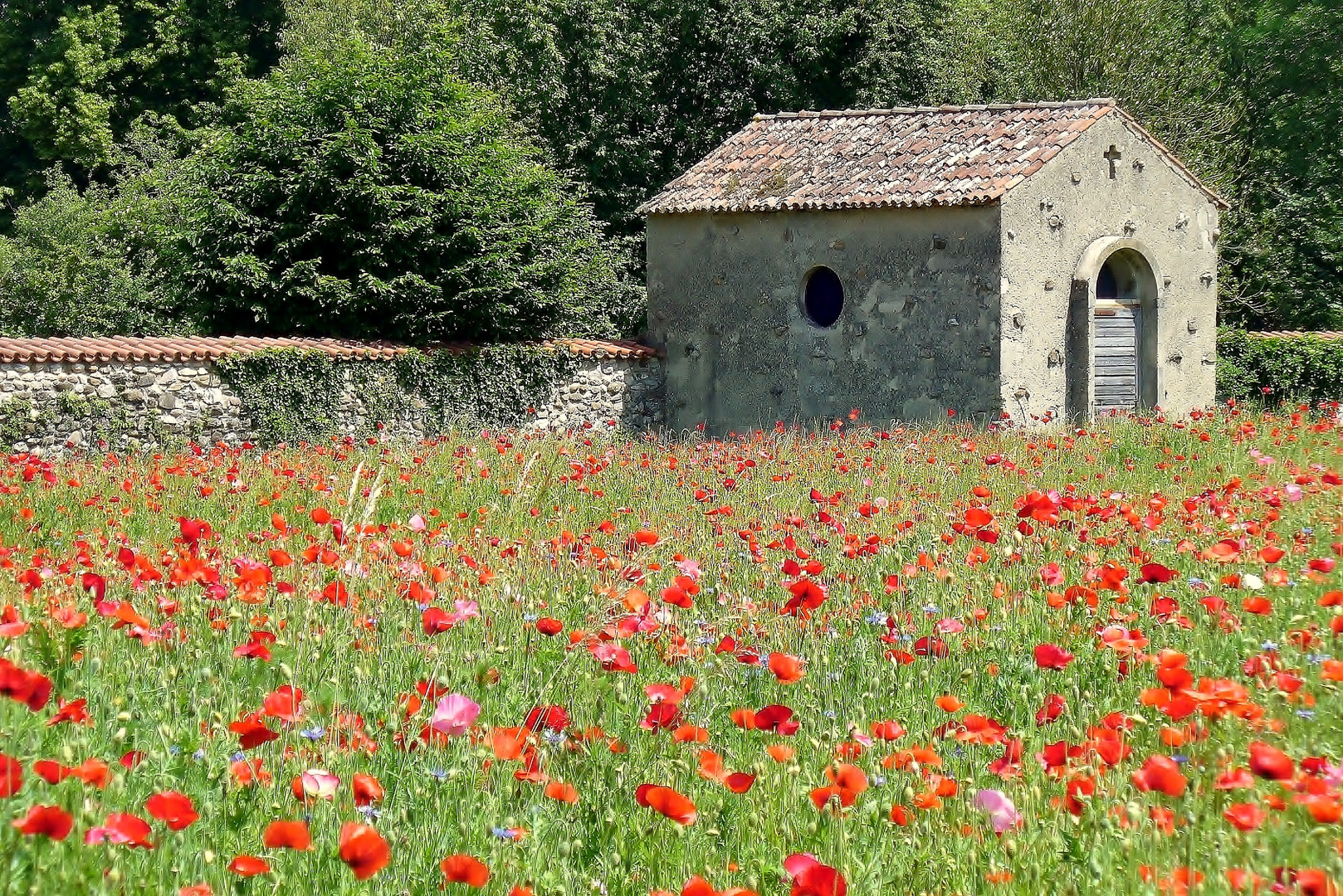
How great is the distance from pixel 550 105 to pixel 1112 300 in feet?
43.8

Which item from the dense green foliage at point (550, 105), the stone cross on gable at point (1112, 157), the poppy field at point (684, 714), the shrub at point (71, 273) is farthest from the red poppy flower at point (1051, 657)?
the shrub at point (71, 273)

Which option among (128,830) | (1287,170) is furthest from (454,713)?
(1287,170)

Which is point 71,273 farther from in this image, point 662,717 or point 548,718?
point 662,717

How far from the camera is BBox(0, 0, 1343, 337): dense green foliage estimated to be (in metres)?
19.8

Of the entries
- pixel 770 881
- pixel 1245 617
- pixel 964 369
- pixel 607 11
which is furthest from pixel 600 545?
pixel 607 11

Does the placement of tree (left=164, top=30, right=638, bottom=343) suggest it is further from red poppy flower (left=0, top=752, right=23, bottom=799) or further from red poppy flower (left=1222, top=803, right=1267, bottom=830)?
red poppy flower (left=1222, top=803, right=1267, bottom=830)

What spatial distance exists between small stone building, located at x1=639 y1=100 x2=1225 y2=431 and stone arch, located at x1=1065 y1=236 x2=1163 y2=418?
26mm

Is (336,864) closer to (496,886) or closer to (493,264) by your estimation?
(496,886)

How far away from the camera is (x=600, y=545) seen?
6.80 m

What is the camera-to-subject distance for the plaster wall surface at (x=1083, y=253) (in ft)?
58.7

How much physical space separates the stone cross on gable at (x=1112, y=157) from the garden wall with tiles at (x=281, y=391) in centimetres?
732

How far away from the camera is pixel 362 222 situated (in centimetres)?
1975

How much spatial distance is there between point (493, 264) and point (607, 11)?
408 inches

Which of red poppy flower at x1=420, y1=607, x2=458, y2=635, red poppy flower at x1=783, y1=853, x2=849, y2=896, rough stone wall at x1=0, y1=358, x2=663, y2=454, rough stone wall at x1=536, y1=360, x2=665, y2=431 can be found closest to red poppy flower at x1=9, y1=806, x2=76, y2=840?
red poppy flower at x1=783, y1=853, x2=849, y2=896
